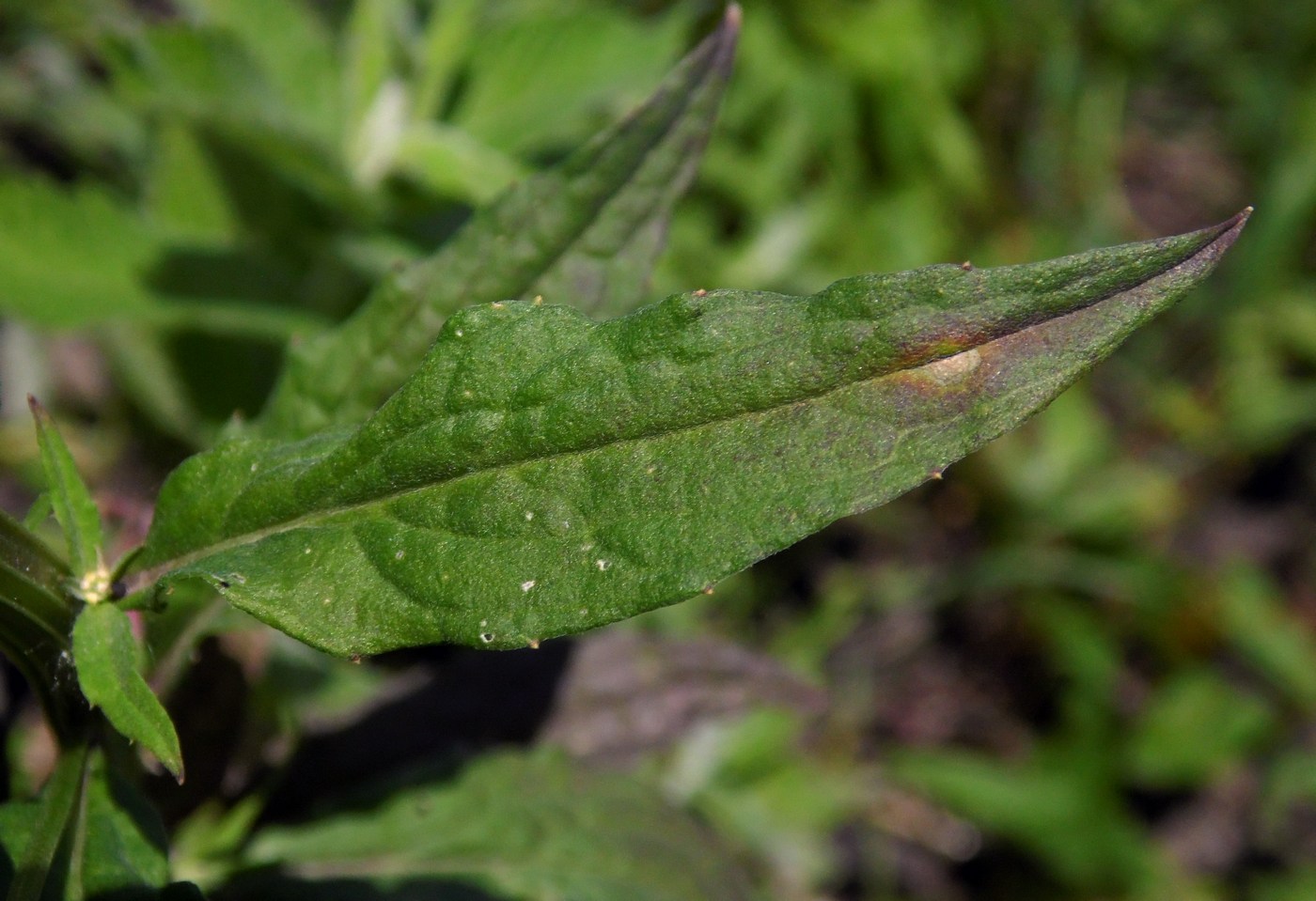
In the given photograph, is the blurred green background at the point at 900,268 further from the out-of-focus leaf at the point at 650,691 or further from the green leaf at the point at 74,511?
the green leaf at the point at 74,511

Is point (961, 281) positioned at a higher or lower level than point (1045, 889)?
higher

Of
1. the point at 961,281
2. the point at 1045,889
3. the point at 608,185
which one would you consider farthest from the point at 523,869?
the point at 1045,889

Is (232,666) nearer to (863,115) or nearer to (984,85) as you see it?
(863,115)

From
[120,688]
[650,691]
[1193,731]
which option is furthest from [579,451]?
[1193,731]

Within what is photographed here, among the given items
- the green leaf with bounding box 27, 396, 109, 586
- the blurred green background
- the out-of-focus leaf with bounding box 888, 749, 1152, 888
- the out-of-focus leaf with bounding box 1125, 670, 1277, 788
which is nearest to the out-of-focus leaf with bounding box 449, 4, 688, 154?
the blurred green background

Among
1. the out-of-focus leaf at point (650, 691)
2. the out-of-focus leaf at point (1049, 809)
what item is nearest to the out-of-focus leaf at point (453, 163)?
the out-of-focus leaf at point (650, 691)

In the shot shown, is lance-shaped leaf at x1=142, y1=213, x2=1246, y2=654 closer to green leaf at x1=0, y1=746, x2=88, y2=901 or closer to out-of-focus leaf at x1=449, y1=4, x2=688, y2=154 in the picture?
green leaf at x1=0, y1=746, x2=88, y2=901
